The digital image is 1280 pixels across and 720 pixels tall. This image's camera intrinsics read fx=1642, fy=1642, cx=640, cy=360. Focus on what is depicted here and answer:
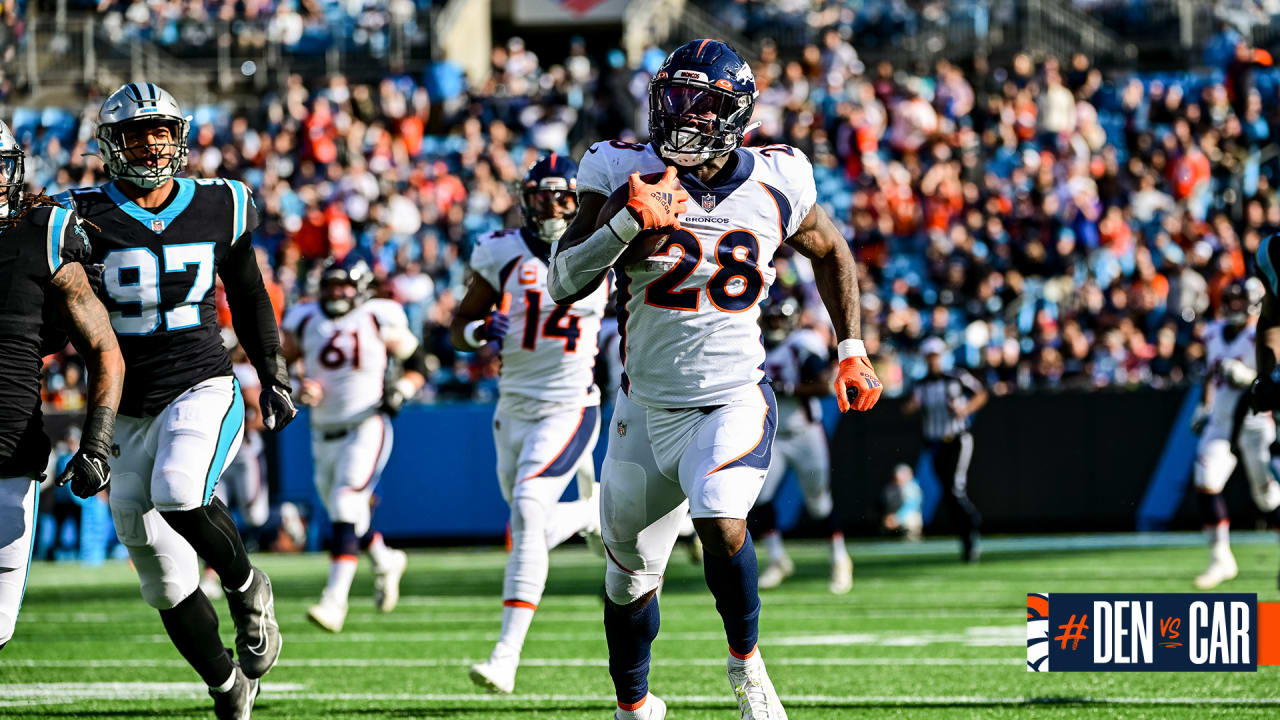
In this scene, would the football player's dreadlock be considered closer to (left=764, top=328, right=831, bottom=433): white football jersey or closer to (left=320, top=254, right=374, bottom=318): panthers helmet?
(left=320, top=254, right=374, bottom=318): panthers helmet

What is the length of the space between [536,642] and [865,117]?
1249 centimetres

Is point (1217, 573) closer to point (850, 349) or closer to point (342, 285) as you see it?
point (342, 285)

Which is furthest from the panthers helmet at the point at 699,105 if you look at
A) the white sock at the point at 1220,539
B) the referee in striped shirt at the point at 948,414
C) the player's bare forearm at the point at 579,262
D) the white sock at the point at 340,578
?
the referee in striped shirt at the point at 948,414

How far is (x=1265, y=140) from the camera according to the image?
19.1 meters

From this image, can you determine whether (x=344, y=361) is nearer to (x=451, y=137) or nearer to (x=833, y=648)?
(x=833, y=648)

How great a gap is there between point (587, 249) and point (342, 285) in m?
4.99

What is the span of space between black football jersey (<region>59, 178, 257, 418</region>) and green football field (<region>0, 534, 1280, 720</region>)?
4.46ft

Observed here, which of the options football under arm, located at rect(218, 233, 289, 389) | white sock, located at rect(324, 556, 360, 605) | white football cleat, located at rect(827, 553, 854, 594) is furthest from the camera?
white football cleat, located at rect(827, 553, 854, 594)

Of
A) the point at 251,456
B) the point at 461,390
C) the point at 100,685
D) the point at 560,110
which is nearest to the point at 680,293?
the point at 100,685

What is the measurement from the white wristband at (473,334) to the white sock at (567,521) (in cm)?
76

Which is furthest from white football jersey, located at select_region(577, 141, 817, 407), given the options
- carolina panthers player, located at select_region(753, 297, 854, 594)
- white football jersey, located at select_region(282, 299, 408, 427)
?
carolina panthers player, located at select_region(753, 297, 854, 594)

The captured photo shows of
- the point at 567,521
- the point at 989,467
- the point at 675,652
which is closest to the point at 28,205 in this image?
the point at 567,521

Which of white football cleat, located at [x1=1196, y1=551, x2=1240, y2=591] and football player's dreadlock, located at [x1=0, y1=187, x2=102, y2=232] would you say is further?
white football cleat, located at [x1=1196, y1=551, x2=1240, y2=591]

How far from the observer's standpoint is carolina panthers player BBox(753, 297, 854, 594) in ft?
37.0
